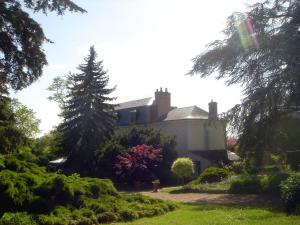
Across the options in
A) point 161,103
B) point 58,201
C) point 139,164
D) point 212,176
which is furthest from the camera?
point 161,103

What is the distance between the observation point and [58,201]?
13461 millimetres

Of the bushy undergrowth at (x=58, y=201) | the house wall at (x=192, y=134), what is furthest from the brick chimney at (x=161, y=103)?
the bushy undergrowth at (x=58, y=201)

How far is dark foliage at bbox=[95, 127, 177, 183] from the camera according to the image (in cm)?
3350

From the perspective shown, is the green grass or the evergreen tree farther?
the evergreen tree

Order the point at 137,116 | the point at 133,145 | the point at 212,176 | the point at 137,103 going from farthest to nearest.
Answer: the point at 137,103, the point at 137,116, the point at 133,145, the point at 212,176

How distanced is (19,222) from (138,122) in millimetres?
34564

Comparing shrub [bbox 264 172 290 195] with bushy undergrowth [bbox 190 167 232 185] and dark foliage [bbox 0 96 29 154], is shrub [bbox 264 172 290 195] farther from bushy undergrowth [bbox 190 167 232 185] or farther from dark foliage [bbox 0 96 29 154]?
dark foliage [bbox 0 96 29 154]

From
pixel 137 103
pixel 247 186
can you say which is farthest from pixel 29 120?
pixel 247 186

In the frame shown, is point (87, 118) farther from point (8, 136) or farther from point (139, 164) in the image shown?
point (8, 136)

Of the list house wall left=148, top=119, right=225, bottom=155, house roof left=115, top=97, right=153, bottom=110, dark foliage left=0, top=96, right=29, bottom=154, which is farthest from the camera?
house roof left=115, top=97, right=153, bottom=110

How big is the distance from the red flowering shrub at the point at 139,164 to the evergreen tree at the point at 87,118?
18.2 feet

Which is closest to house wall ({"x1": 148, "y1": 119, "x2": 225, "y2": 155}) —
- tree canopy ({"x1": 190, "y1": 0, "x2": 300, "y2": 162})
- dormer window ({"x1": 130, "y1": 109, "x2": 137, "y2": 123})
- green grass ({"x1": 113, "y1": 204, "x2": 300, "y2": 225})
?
dormer window ({"x1": 130, "y1": 109, "x2": 137, "y2": 123})

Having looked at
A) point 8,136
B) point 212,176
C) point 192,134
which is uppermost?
point 192,134

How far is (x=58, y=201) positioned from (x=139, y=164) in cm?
1782
